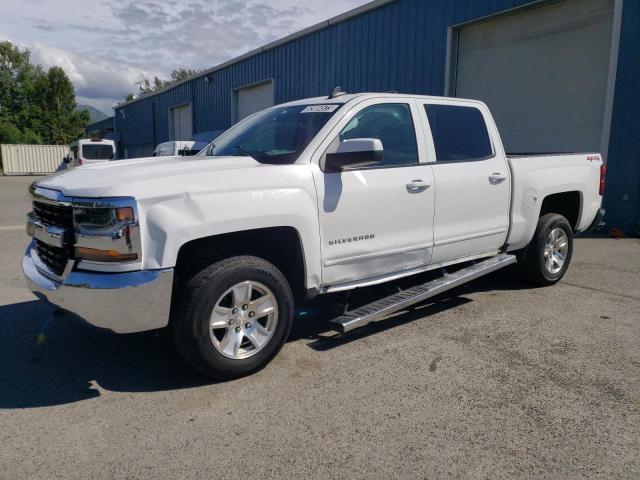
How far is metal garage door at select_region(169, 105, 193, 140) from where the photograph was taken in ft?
91.8

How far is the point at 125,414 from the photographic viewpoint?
3.03 meters

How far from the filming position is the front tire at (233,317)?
3125 millimetres

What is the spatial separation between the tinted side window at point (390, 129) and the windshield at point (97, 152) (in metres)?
19.8

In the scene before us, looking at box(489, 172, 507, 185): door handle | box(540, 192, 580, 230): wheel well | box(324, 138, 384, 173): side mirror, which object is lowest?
box(540, 192, 580, 230): wheel well

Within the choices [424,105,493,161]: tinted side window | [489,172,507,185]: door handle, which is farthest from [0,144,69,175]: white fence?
[489,172,507,185]: door handle

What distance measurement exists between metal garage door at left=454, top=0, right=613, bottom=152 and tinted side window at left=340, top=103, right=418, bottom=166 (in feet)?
23.5

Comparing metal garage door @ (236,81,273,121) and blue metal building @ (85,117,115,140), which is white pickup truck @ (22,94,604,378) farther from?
blue metal building @ (85,117,115,140)

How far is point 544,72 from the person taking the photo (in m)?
10.6

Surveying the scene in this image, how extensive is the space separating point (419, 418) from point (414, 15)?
1196cm

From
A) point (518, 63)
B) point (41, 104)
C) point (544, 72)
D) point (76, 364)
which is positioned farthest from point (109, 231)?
point (41, 104)

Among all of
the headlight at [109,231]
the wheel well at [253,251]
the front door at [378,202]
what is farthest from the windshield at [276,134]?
the headlight at [109,231]

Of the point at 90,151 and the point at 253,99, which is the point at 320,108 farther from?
the point at 90,151

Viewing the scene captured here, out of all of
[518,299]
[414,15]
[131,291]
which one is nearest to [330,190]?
[131,291]

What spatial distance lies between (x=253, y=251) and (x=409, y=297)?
1.40 metres
